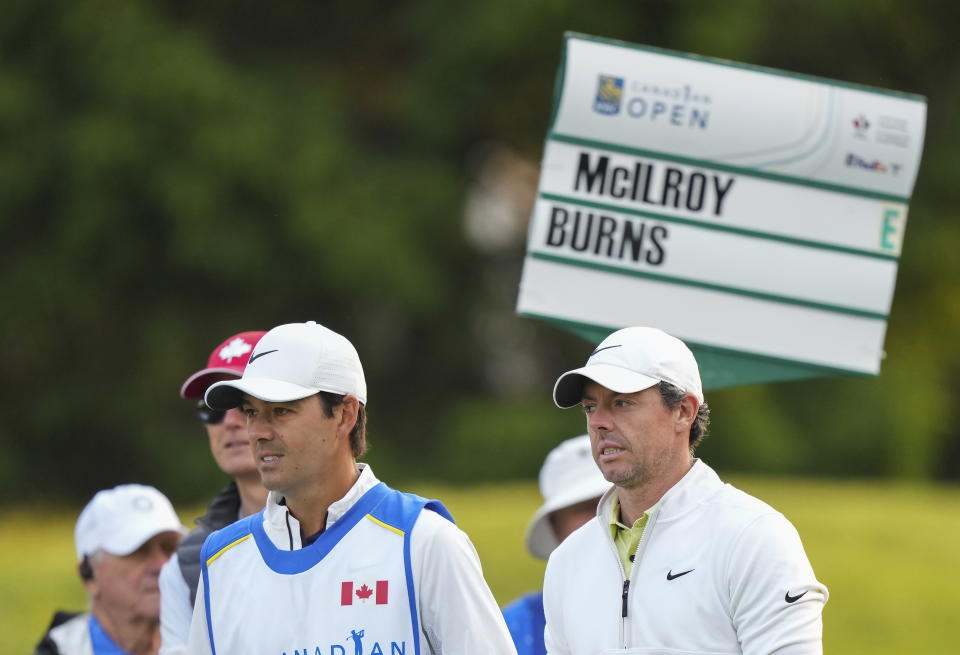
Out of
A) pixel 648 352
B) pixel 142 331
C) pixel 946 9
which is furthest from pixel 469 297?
pixel 648 352

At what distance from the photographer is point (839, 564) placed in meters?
12.8

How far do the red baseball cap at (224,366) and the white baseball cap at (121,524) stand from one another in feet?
2.79

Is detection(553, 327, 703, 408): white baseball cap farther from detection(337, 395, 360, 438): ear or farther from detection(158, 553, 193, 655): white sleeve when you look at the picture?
detection(158, 553, 193, 655): white sleeve

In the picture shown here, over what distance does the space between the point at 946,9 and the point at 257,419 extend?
18.1 metres

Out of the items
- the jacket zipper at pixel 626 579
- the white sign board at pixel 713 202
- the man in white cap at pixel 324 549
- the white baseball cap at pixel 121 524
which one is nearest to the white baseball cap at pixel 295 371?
the man in white cap at pixel 324 549

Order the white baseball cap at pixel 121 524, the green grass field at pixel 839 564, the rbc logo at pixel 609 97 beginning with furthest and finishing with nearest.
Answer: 1. the green grass field at pixel 839 564
2. the white baseball cap at pixel 121 524
3. the rbc logo at pixel 609 97

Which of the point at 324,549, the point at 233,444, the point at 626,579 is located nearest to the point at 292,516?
the point at 324,549

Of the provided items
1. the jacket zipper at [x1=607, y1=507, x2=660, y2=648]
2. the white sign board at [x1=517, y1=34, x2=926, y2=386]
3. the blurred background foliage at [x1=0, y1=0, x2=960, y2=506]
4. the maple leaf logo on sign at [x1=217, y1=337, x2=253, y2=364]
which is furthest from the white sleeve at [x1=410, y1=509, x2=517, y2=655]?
the blurred background foliage at [x1=0, y1=0, x2=960, y2=506]

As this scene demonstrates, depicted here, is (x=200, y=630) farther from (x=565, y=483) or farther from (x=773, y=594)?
(x=565, y=483)

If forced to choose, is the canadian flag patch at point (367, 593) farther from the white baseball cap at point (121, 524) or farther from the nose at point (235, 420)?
the white baseball cap at point (121, 524)

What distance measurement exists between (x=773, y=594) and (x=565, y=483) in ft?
5.61

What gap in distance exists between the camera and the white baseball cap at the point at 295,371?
396 cm

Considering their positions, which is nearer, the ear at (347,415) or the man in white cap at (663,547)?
the man in white cap at (663,547)

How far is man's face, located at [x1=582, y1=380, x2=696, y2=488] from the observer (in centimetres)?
399
